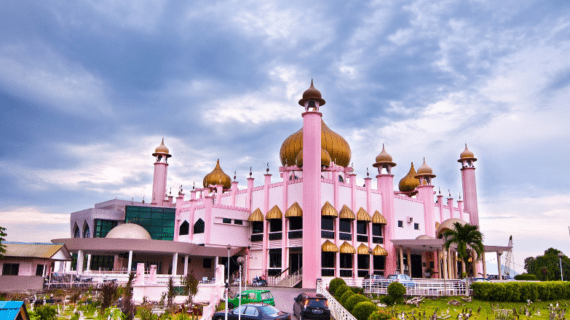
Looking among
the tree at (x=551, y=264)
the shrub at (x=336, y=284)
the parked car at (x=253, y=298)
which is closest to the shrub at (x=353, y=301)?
the parked car at (x=253, y=298)

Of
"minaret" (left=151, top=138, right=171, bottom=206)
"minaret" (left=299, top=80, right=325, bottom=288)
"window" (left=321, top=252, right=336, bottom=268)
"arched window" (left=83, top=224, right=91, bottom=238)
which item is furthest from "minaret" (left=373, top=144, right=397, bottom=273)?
"arched window" (left=83, top=224, right=91, bottom=238)

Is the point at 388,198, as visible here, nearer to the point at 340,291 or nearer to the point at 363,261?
the point at 363,261

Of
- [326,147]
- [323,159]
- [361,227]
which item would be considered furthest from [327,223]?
[326,147]

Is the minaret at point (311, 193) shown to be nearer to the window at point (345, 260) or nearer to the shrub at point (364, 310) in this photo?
the window at point (345, 260)

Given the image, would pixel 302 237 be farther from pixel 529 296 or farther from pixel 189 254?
pixel 529 296

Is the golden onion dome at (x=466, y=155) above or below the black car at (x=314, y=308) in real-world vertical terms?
above

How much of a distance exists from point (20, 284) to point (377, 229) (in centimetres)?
2722

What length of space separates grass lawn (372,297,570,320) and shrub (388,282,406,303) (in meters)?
0.43

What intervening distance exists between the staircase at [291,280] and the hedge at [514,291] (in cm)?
1242

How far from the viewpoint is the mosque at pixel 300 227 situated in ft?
123

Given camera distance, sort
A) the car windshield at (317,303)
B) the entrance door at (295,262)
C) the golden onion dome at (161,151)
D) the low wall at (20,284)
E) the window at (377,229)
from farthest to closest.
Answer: the golden onion dome at (161,151)
the window at (377,229)
the entrance door at (295,262)
the low wall at (20,284)
the car windshield at (317,303)

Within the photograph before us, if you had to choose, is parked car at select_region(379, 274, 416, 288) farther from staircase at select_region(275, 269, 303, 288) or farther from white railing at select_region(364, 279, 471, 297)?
staircase at select_region(275, 269, 303, 288)

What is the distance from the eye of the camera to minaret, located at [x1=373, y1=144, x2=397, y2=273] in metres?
41.9

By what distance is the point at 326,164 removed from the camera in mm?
42562
